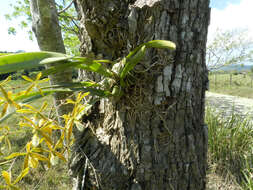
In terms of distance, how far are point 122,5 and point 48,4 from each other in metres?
0.78

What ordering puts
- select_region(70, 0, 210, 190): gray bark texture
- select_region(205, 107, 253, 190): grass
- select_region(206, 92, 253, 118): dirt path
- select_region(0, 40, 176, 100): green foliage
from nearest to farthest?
select_region(0, 40, 176, 100): green foliage, select_region(70, 0, 210, 190): gray bark texture, select_region(205, 107, 253, 190): grass, select_region(206, 92, 253, 118): dirt path

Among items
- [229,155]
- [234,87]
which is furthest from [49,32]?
[234,87]

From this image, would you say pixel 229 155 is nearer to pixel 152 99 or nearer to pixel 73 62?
pixel 152 99

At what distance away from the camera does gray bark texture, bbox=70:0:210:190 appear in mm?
452

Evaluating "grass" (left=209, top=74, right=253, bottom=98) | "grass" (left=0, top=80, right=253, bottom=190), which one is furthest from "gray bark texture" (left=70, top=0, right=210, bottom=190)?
"grass" (left=209, top=74, right=253, bottom=98)

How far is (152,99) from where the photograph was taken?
18.6 inches

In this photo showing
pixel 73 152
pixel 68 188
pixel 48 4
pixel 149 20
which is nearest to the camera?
pixel 149 20

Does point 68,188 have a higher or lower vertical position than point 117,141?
lower

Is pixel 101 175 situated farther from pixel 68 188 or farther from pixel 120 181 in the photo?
pixel 68 188

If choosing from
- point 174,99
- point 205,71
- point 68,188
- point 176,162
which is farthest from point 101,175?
point 68,188

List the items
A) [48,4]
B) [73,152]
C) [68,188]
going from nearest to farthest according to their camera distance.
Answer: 1. [73,152]
2. [48,4]
3. [68,188]

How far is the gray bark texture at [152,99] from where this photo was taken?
0.45 m

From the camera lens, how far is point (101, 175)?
51 centimetres

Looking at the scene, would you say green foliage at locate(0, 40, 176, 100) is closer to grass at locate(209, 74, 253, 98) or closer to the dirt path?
the dirt path
